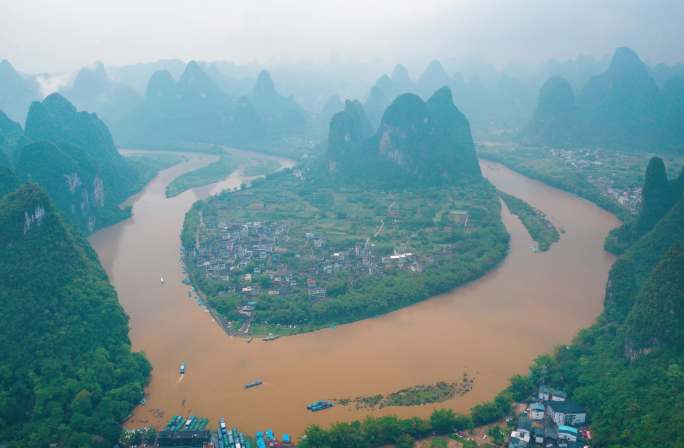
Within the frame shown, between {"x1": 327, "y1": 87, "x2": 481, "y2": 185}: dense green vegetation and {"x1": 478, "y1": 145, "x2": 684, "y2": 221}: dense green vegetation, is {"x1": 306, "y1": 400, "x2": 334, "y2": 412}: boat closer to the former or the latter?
{"x1": 478, "y1": 145, "x2": 684, "y2": 221}: dense green vegetation

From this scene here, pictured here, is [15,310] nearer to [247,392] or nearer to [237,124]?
[247,392]

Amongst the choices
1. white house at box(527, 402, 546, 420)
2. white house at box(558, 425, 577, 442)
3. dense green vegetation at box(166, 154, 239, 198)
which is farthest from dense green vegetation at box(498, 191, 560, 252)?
dense green vegetation at box(166, 154, 239, 198)

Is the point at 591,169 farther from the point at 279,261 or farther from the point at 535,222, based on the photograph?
the point at 279,261

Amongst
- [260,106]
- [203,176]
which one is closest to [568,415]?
[203,176]

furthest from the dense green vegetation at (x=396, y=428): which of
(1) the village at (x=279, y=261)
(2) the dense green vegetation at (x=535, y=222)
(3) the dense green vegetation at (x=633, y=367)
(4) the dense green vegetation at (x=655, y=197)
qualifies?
(2) the dense green vegetation at (x=535, y=222)

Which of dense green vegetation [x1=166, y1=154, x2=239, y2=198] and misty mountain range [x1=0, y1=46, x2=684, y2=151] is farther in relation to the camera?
misty mountain range [x1=0, y1=46, x2=684, y2=151]

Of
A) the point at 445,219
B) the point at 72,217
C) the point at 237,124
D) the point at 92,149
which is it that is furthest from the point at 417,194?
the point at 237,124
